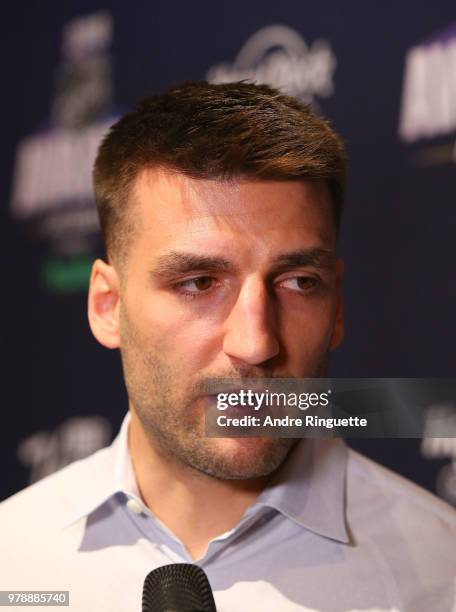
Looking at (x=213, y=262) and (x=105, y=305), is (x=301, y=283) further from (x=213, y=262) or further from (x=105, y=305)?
(x=105, y=305)

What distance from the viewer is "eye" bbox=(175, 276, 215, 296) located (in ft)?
2.54

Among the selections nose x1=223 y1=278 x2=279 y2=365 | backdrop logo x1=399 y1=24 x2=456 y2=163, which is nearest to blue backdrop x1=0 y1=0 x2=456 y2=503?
backdrop logo x1=399 y1=24 x2=456 y2=163

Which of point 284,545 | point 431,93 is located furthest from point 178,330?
point 431,93

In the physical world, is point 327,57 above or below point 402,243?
above

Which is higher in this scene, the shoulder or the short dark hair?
the short dark hair

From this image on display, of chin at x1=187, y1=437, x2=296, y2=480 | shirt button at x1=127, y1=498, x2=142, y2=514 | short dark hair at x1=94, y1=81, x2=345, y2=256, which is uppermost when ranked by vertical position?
short dark hair at x1=94, y1=81, x2=345, y2=256

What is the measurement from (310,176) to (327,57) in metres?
0.43

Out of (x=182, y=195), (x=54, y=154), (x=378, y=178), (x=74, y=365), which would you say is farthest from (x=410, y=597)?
(x=54, y=154)

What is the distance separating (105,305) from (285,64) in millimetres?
543

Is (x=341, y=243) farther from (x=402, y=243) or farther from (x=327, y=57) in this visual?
(x=327, y=57)

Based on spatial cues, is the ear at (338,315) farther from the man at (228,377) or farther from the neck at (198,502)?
the neck at (198,502)

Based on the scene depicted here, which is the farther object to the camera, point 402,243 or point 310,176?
point 402,243

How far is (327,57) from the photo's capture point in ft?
3.89

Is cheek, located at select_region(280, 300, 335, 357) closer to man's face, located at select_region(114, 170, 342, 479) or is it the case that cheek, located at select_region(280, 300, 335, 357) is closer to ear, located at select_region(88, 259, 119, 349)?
man's face, located at select_region(114, 170, 342, 479)
